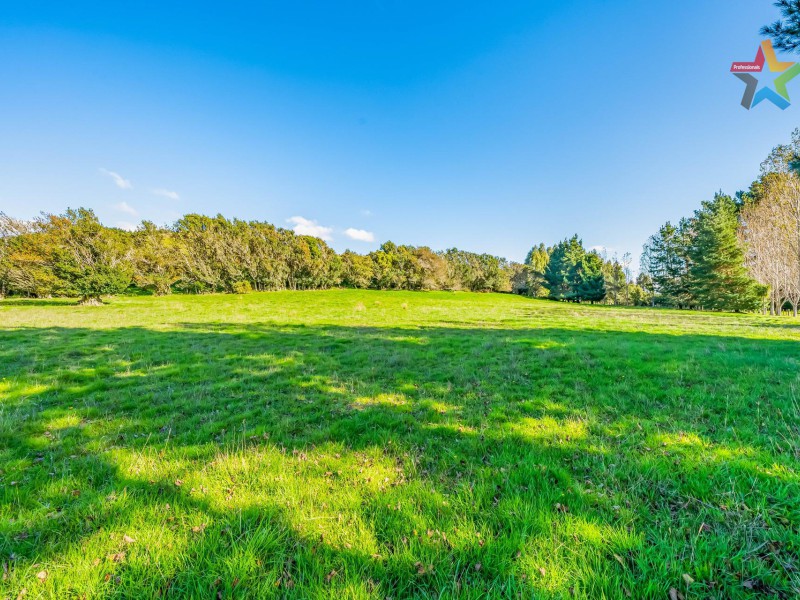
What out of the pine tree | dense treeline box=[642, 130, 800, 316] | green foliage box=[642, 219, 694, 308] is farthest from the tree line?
the pine tree

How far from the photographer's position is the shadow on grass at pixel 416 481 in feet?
6.64

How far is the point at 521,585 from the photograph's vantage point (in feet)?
6.31

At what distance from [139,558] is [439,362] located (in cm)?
717

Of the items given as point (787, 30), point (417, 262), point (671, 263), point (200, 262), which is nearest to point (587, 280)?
point (671, 263)

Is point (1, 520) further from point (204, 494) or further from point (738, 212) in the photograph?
point (738, 212)

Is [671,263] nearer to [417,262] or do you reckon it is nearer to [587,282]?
[587,282]

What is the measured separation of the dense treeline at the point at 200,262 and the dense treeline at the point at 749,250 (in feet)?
131

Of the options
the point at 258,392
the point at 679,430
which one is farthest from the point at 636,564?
the point at 258,392

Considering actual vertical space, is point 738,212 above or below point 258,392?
above

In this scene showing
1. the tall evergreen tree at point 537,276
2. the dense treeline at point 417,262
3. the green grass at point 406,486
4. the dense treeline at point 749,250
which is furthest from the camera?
the tall evergreen tree at point 537,276

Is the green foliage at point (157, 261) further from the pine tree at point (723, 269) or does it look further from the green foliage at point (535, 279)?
the pine tree at point (723, 269)

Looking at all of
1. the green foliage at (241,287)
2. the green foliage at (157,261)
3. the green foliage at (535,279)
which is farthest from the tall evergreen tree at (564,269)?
the green foliage at (157,261)

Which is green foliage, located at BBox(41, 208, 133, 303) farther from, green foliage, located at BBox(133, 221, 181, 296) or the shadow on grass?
the shadow on grass

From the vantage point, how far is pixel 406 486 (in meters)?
2.93
